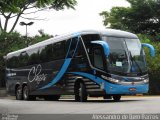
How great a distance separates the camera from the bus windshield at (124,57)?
2141 cm

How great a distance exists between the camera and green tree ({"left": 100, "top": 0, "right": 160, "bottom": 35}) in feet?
186

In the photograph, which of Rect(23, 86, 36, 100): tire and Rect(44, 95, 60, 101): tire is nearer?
Rect(44, 95, 60, 101): tire

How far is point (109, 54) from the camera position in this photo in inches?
841

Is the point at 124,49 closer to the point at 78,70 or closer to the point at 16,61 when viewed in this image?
the point at 78,70

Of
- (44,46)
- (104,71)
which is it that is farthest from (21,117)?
(44,46)

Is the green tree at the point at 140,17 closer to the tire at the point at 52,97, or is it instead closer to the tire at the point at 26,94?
the tire at the point at 52,97

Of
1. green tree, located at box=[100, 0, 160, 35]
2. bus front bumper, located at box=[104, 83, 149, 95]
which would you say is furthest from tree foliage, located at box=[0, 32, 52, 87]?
bus front bumper, located at box=[104, 83, 149, 95]

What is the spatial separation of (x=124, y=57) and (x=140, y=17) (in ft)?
121

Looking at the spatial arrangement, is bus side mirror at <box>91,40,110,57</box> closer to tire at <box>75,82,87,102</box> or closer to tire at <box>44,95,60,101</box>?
tire at <box>75,82,87,102</box>

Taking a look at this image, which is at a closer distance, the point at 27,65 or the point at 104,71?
the point at 104,71

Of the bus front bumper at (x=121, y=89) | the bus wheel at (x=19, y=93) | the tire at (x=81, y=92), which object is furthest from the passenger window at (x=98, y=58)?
the bus wheel at (x=19, y=93)

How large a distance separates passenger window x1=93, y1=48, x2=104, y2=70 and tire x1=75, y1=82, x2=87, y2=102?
1.48 metres

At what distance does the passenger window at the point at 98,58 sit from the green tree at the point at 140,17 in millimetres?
36025

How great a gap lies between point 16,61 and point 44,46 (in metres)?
5.12
